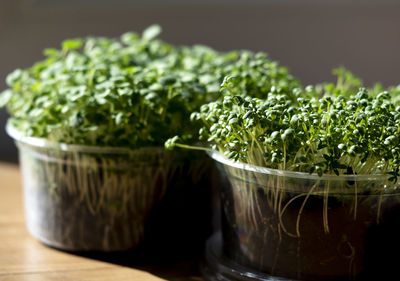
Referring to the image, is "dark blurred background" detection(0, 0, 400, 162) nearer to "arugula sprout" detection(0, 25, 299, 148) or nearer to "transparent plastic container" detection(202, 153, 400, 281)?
"arugula sprout" detection(0, 25, 299, 148)

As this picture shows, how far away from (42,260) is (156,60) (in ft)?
1.57

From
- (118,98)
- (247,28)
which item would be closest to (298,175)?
(118,98)

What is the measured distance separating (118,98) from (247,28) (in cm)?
123

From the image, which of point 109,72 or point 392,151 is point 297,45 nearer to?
point 109,72

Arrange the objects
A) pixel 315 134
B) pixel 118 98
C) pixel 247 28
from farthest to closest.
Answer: pixel 247 28, pixel 118 98, pixel 315 134

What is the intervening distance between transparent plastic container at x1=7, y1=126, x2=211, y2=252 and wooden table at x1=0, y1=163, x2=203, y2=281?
26mm

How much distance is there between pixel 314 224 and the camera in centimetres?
80

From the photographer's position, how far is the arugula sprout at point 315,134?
29.0 inches

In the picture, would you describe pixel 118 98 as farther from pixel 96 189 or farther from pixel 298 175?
pixel 298 175

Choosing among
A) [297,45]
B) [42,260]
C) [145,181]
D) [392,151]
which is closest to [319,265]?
[392,151]

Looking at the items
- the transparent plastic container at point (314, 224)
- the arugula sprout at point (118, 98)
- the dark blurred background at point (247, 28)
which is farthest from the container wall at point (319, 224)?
the dark blurred background at point (247, 28)

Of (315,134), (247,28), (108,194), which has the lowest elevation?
(108,194)

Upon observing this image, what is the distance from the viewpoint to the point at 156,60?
120cm

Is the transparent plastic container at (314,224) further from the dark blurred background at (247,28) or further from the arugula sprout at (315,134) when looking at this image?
the dark blurred background at (247,28)
